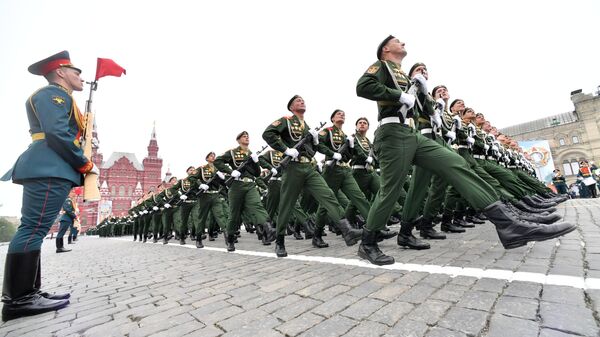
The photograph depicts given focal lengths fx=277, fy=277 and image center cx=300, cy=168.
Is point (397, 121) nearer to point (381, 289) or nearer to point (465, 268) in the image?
point (465, 268)

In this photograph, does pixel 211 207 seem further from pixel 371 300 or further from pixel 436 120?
pixel 371 300

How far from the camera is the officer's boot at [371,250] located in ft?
9.64

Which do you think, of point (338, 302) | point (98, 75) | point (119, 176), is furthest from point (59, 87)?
point (119, 176)

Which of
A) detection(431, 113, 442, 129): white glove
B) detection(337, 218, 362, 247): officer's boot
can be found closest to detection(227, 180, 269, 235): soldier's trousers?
detection(337, 218, 362, 247): officer's boot

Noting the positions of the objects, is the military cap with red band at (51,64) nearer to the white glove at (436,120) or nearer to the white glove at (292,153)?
the white glove at (292,153)

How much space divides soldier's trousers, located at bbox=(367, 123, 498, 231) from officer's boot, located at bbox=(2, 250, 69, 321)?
3.24 m

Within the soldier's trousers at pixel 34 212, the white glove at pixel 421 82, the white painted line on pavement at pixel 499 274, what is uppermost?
the white glove at pixel 421 82

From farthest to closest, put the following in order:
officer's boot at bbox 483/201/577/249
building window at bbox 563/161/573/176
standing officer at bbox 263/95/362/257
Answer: building window at bbox 563/161/573/176 < standing officer at bbox 263/95/362/257 < officer's boot at bbox 483/201/577/249

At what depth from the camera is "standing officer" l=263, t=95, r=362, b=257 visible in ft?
13.8

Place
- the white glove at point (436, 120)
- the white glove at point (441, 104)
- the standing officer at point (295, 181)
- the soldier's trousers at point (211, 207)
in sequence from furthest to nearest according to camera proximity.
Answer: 1. the soldier's trousers at point (211, 207)
2. the white glove at point (441, 104)
3. the standing officer at point (295, 181)
4. the white glove at point (436, 120)

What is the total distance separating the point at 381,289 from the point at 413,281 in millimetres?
309

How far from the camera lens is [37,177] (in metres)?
2.51

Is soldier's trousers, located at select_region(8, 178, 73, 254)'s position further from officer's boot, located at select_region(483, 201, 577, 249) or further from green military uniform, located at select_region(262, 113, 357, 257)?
officer's boot, located at select_region(483, 201, 577, 249)

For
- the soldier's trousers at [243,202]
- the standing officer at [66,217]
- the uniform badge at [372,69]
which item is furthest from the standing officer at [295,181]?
the standing officer at [66,217]
